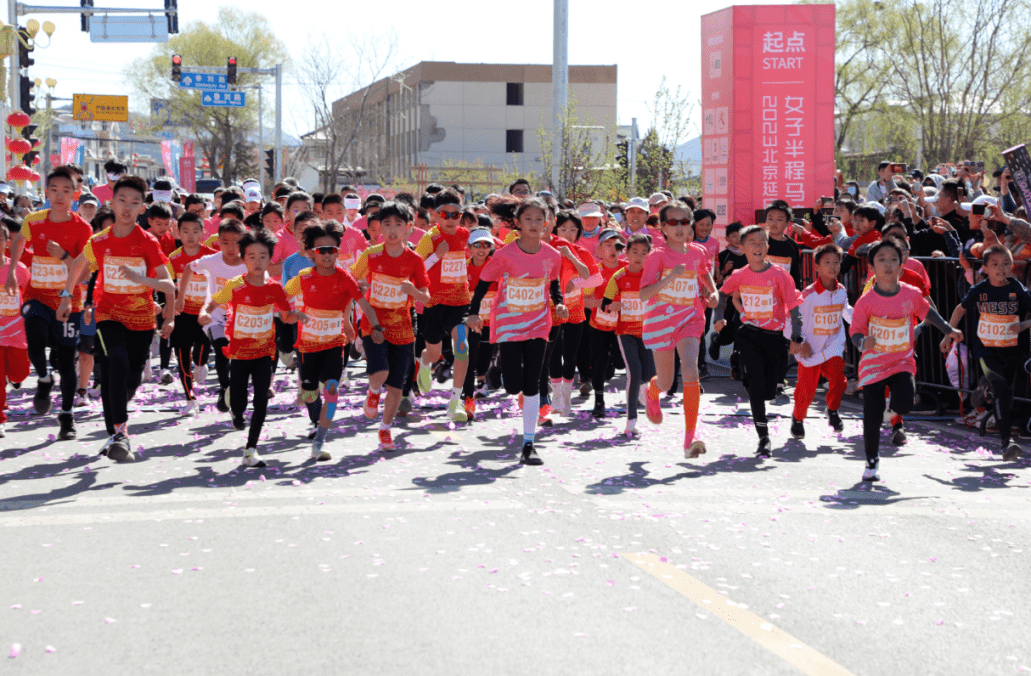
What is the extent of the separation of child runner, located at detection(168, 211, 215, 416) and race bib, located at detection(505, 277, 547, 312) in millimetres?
3378

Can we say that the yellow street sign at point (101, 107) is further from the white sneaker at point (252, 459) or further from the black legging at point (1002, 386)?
the black legging at point (1002, 386)

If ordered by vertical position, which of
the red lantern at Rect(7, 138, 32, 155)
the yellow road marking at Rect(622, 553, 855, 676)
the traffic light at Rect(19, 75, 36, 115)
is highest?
the traffic light at Rect(19, 75, 36, 115)

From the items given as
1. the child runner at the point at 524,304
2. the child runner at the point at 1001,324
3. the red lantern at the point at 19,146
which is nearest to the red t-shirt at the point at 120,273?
the child runner at the point at 524,304

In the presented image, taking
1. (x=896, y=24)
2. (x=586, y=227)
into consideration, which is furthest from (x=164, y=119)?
(x=586, y=227)

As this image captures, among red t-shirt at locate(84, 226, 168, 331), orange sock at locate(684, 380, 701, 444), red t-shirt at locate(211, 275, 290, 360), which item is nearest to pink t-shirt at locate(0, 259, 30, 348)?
red t-shirt at locate(84, 226, 168, 331)

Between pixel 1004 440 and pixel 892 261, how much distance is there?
6.45 feet

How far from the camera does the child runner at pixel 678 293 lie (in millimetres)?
8703

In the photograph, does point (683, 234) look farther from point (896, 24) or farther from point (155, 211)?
point (896, 24)

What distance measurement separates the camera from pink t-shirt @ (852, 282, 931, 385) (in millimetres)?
7957

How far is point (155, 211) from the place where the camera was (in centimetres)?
1090

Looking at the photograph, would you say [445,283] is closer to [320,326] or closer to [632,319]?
[632,319]

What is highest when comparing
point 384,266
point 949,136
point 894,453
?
point 949,136

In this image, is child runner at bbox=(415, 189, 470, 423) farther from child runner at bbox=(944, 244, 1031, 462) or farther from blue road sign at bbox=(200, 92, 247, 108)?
blue road sign at bbox=(200, 92, 247, 108)

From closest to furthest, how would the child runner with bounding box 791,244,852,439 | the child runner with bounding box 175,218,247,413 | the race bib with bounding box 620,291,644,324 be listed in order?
the child runner with bounding box 791,244,852,439
the race bib with bounding box 620,291,644,324
the child runner with bounding box 175,218,247,413
